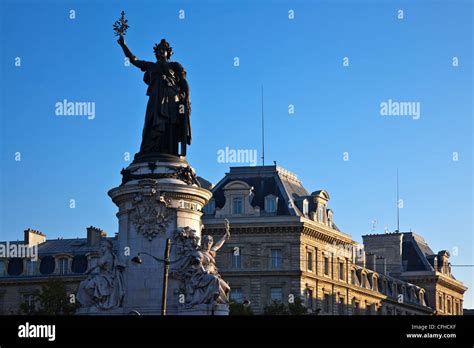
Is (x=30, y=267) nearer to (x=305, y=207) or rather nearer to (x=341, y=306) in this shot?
(x=305, y=207)

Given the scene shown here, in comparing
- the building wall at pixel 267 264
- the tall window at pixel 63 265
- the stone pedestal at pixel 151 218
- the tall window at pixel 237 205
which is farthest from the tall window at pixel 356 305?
the stone pedestal at pixel 151 218

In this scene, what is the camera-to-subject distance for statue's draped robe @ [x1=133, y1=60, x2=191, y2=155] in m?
45.3

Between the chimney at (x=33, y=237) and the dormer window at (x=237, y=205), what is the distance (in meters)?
19.8

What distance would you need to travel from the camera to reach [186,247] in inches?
1689

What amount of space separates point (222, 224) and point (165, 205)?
2272 inches

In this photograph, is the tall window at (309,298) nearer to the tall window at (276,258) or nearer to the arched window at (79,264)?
the tall window at (276,258)

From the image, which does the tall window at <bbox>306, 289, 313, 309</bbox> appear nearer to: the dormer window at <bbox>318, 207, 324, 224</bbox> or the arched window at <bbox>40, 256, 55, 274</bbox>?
the dormer window at <bbox>318, 207, 324, 224</bbox>

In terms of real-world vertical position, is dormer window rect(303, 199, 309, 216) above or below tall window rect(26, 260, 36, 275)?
above

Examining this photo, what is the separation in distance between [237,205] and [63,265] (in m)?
16.5

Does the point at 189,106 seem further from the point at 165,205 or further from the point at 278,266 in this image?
the point at 278,266

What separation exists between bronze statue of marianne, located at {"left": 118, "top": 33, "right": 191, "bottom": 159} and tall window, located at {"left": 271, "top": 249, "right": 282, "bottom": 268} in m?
A: 56.4

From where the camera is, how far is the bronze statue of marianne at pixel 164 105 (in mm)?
45312

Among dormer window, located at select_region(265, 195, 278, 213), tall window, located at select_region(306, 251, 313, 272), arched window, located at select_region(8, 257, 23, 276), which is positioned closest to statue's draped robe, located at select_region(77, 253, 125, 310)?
dormer window, located at select_region(265, 195, 278, 213)

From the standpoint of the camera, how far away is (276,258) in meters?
102
